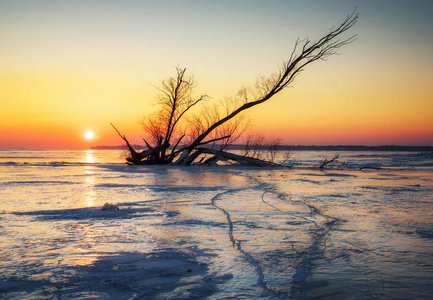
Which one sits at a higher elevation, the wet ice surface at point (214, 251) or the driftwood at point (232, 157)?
the driftwood at point (232, 157)

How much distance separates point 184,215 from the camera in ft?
18.3

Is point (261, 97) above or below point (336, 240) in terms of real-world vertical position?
above

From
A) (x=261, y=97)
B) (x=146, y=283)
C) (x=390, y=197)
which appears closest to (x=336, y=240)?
(x=146, y=283)

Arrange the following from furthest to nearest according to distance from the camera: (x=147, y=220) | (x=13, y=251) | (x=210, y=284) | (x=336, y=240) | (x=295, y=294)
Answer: (x=147, y=220) < (x=336, y=240) < (x=13, y=251) < (x=210, y=284) < (x=295, y=294)

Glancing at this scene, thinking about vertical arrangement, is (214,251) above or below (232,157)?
below

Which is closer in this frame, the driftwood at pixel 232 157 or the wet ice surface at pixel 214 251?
the wet ice surface at pixel 214 251

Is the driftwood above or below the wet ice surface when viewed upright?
above

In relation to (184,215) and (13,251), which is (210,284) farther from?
(184,215)

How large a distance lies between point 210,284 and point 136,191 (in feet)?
21.2

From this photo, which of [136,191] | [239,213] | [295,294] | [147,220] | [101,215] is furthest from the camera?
[136,191]

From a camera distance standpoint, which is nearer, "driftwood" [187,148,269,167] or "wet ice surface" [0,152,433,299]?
"wet ice surface" [0,152,433,299]

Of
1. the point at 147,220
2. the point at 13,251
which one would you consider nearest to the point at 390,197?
the point at 147,220

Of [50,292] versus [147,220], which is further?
[147,220]

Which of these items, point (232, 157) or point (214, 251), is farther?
point (232, 157)
